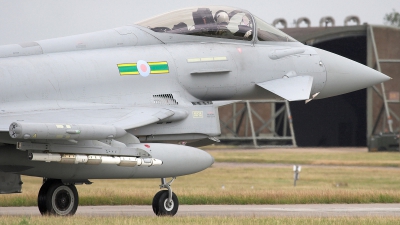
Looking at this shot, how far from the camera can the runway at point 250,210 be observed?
15.7m

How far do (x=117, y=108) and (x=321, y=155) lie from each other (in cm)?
4060

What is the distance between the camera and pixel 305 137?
240 feet

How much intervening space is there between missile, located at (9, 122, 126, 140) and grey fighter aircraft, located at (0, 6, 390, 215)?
0.02 m

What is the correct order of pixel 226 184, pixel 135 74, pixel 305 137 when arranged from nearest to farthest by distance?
pixel 135 74
pixel 226 184
pixel 305 137

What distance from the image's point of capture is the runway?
1573cm

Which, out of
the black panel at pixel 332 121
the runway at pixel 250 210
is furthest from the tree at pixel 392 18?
the runway at pixel 250 210

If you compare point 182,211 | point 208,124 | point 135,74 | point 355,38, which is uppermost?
point 355,38

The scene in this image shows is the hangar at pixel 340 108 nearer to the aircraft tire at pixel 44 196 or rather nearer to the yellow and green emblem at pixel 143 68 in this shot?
the yellow and green emblem at pixel 143 68

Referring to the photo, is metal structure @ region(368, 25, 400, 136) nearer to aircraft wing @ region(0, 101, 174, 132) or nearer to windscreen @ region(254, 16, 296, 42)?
windscreen @ region(254, 16, 296, 42)

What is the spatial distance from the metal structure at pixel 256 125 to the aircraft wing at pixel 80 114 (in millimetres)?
48331

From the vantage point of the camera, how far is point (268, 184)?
31.5 metres

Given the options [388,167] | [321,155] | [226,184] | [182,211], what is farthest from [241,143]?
[182,211]

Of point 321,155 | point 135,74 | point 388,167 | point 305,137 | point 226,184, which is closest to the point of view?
point 135,74

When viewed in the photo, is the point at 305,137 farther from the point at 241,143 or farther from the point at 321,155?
the point at 321,155
